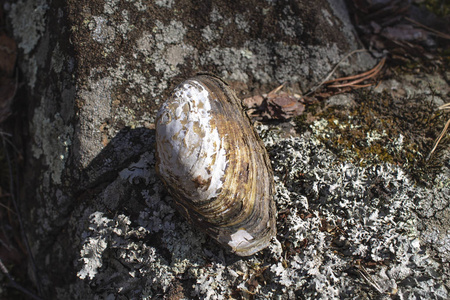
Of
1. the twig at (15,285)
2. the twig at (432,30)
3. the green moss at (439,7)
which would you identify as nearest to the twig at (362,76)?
the twig at (432,30)

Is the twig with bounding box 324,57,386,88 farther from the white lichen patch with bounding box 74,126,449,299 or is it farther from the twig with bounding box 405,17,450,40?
the white lichen patch with bounding box 74,126,449,299

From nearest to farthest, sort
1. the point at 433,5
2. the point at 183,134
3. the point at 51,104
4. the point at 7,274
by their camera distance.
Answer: the point at 183,134, the point at 51,104, the point at 7,274, the point at 433,5

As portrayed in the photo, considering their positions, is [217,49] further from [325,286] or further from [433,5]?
[433,5]

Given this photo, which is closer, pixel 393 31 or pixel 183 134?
pixel 183 134

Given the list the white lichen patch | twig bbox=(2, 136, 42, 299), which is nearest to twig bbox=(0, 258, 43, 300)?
twig bbox=(2, 136, 42, 299)

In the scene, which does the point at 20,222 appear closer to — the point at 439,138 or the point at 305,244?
the point at 305,244

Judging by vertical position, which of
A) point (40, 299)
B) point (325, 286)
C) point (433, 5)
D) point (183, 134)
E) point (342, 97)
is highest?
point (183, 134)

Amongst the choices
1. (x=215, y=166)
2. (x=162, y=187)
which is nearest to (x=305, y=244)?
(x=215, y=166)

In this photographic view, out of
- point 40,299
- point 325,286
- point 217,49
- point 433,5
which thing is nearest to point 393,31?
point 433,5
